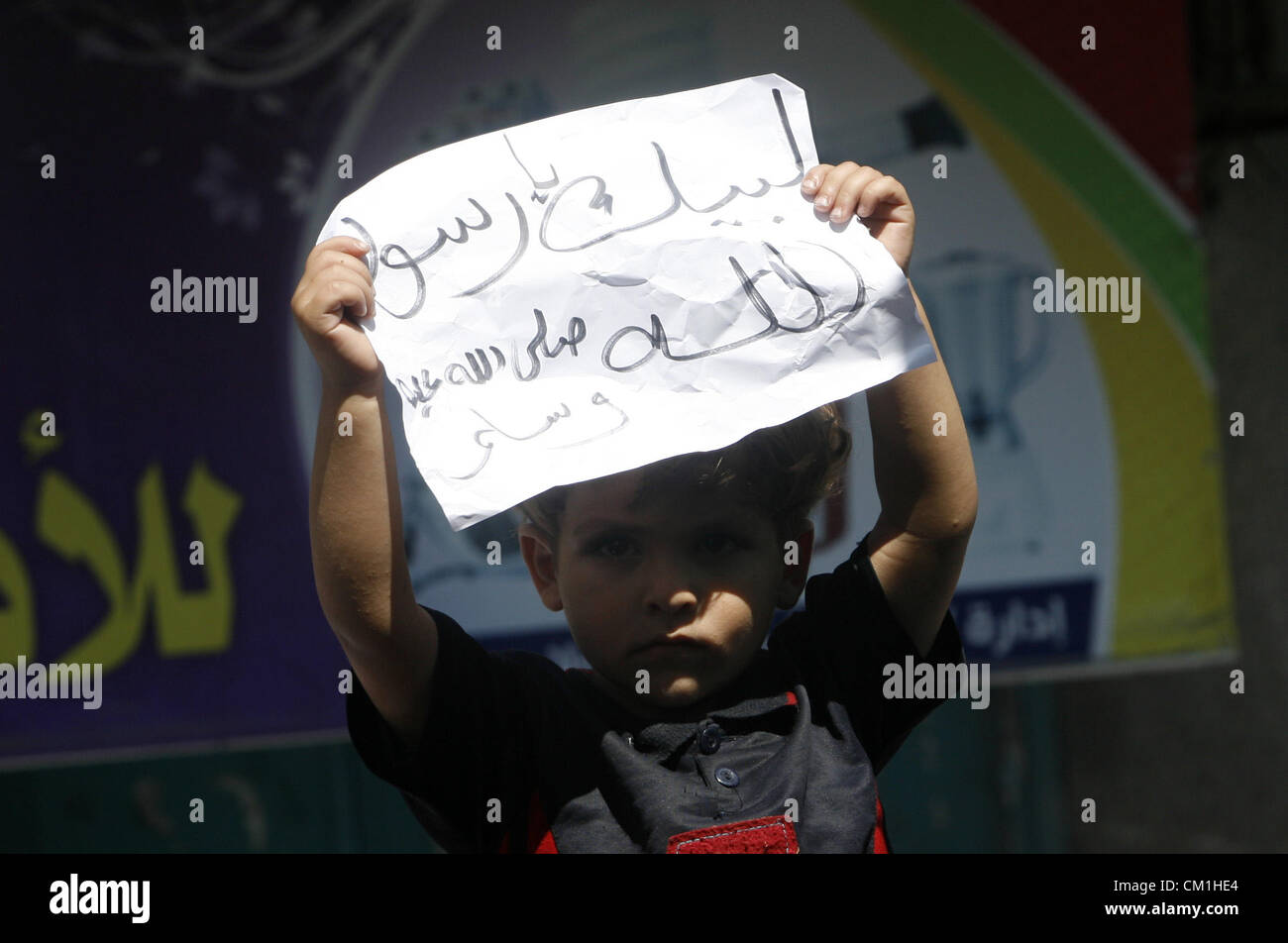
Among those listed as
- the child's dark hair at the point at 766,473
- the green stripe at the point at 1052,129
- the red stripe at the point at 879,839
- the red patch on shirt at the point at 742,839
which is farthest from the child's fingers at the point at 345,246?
the green stripe at the point at 1052,129

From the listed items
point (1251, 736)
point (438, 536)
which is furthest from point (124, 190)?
point (1251, 736)

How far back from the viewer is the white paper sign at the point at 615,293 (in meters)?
1.22

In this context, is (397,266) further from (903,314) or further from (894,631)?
(894,631)

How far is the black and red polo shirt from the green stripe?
1800 millimetres

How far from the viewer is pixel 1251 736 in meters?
3.23

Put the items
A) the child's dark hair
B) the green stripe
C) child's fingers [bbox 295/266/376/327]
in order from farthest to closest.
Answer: the green stripe, the child's dark hair, child's fingers [bbox 295/266/376/327]

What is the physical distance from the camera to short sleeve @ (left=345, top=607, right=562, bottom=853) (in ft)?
4.12

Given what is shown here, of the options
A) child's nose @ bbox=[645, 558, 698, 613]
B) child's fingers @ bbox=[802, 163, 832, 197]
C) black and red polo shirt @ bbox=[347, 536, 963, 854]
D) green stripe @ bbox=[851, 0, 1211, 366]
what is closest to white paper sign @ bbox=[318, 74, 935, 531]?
child's fingers @ bbox=[802, 163, 832, 197]

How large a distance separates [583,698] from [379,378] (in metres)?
0.39

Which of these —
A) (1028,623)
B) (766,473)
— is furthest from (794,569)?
(1028,623)

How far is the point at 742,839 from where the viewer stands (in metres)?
1.20

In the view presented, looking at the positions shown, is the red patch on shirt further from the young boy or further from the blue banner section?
the blue banner section

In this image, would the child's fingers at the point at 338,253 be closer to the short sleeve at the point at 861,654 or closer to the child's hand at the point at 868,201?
the child's hand at the point at 868,201

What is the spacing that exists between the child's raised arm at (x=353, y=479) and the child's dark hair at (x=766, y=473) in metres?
0.19
